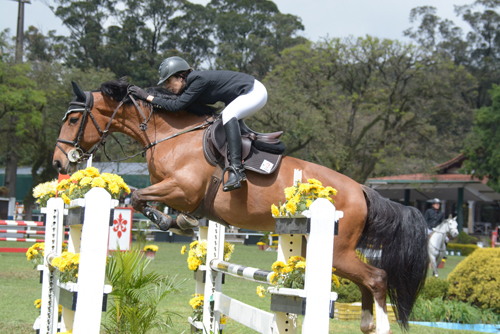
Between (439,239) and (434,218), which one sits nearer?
(439,239)

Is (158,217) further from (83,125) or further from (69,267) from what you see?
(83,125)

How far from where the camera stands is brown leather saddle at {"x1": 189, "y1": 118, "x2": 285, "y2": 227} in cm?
404

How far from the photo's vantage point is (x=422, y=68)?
1006 inches

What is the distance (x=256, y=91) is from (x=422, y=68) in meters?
23.4

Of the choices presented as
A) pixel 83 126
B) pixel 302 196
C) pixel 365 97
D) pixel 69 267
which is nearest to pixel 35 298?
pixel 83 126

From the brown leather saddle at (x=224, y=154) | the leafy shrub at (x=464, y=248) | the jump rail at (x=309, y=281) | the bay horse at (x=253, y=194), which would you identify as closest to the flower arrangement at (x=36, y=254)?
the bay horse at (x=253, y=194)

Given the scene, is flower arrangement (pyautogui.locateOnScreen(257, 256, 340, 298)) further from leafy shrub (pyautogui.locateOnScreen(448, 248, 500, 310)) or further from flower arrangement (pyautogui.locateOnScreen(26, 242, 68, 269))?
leafy shrub (pyautogui.locateOnScreen(448, 248, 500, 310))

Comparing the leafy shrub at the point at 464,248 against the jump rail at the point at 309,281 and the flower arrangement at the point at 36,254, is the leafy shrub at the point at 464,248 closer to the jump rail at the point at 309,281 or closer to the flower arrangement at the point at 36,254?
the flower arrangement at the point at 36,254

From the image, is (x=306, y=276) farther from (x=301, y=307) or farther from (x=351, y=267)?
(x=351, y=267)

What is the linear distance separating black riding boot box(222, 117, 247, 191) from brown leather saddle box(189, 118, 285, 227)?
100 mm

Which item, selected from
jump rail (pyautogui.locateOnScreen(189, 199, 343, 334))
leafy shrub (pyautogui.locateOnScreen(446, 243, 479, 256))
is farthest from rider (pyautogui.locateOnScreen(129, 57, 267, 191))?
leafy shrub (pyautogui.locateOnScreen(446, 243, 479, 256))

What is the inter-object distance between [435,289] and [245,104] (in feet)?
15.8

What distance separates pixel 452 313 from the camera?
6.79m

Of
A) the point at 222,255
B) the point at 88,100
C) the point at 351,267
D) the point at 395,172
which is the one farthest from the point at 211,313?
the point at 395,172
